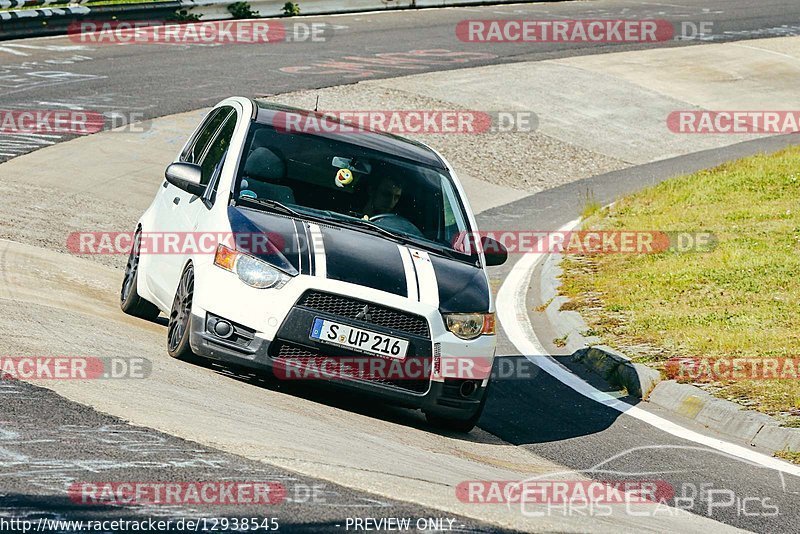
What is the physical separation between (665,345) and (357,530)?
6130mm

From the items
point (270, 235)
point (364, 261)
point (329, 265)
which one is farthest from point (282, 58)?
point (329, 265)

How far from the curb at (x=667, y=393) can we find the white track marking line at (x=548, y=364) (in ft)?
0.65

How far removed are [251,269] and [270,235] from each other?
13.1 inches

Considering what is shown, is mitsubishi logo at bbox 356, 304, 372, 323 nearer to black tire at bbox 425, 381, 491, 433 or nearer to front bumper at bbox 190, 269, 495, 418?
front bumper at bbox 190, 269, 495, 418

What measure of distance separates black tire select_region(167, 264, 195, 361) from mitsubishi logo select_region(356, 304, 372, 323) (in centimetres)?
112

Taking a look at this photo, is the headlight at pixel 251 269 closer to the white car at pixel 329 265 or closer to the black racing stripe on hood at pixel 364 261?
the white car at pixel 329 265

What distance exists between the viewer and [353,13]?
3039 centimetres

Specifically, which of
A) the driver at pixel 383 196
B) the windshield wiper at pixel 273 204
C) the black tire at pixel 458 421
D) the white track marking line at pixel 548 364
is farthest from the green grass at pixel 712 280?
the windshield wiper at pixel 273 204

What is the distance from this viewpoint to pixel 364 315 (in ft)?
25.3

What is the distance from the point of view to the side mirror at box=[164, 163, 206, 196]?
8.84m

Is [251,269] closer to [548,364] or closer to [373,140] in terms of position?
[373,140]

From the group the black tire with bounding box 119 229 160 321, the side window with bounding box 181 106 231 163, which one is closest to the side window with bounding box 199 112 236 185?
the side window with bounding box 181 106 231 163

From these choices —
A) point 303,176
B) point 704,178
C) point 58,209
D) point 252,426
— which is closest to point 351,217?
point 303,176

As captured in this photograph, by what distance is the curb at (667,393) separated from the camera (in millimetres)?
8836
